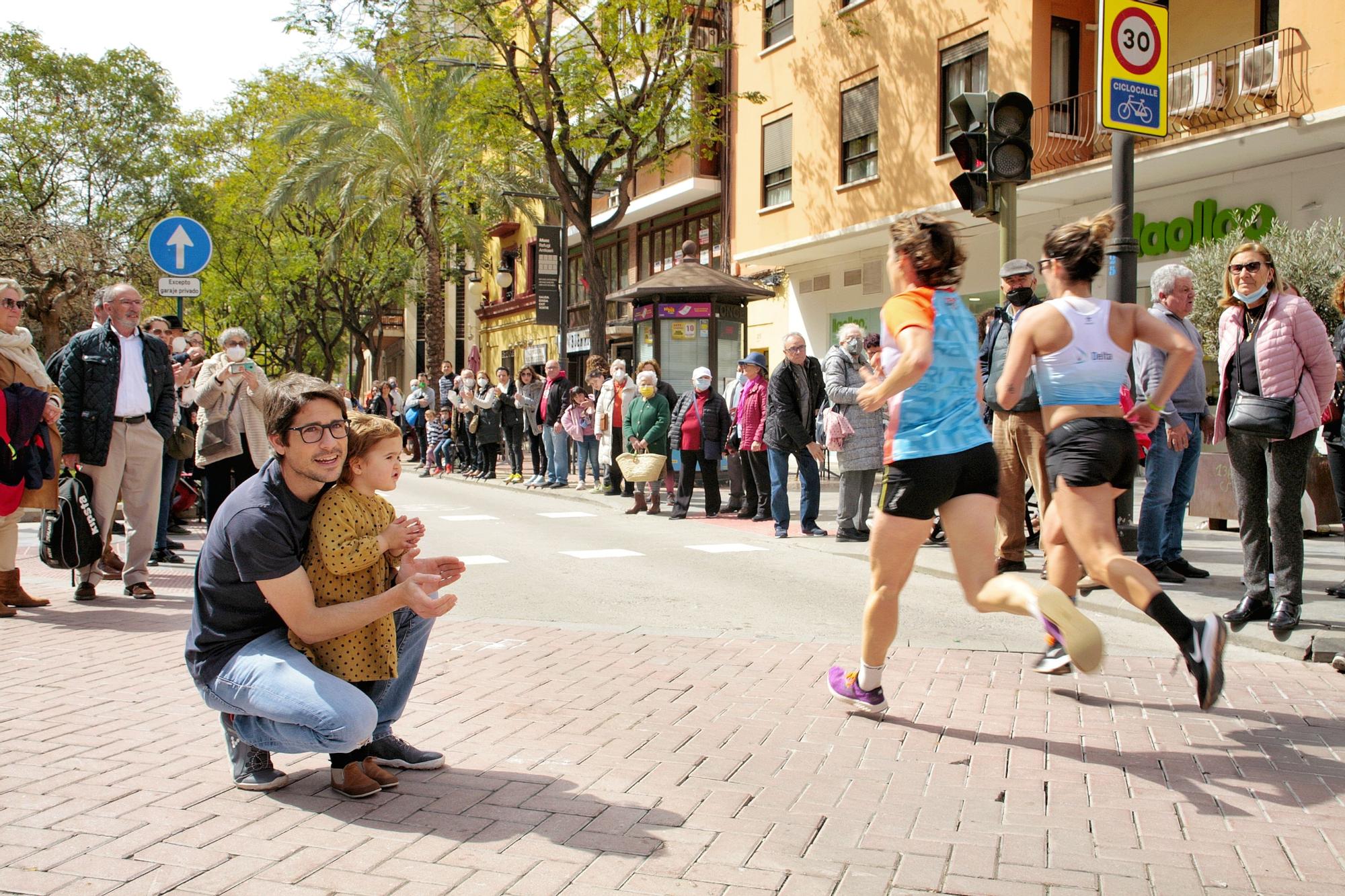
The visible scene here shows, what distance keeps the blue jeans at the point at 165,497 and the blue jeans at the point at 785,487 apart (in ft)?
17.6

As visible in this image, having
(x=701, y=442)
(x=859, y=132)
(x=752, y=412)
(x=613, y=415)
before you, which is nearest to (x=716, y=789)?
(x=752, y=412)

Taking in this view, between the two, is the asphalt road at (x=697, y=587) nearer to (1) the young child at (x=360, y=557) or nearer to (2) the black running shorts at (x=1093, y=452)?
(2) the black running shorts at (x=1093, y=452)

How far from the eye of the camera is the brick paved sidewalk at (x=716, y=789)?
3.05 m

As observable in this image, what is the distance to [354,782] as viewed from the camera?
362cm

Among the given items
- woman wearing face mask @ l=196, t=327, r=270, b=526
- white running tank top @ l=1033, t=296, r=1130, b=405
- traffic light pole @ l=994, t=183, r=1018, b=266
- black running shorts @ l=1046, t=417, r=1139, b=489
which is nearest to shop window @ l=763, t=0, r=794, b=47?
traffic light pole @ l=994, t=183, r=1018, b=266

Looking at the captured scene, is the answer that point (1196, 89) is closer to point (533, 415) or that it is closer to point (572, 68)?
point (572, 68)

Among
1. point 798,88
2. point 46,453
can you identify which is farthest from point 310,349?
point 46,453

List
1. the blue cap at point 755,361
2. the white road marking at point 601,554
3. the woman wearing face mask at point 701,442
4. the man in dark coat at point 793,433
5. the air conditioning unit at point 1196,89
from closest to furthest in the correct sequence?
the white road marking at point 601,554 < the man in dark coat at point 793,433 < the blue cap at point 755,361 < the woman wearing face mask at point 701,442 < the air conditioning unit at point 1196,89

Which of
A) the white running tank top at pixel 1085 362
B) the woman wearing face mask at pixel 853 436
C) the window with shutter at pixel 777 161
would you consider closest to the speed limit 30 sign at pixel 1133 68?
the woman wearing face mask at pixel 853 436

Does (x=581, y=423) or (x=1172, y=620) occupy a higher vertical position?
(x=581, y=423)

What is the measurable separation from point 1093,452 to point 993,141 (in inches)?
184

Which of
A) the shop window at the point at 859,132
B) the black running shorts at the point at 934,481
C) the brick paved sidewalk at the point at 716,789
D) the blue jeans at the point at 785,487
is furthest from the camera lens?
the shop window at the point at 859,132

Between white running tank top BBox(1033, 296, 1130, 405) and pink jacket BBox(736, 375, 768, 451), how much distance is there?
23.8 feet

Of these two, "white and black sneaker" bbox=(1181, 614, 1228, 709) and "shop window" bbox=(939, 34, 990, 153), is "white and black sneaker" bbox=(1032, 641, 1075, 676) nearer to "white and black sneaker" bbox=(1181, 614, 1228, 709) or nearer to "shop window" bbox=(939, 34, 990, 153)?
"white and black sneaker" bbox=(1181, 614, 1228, 709)
